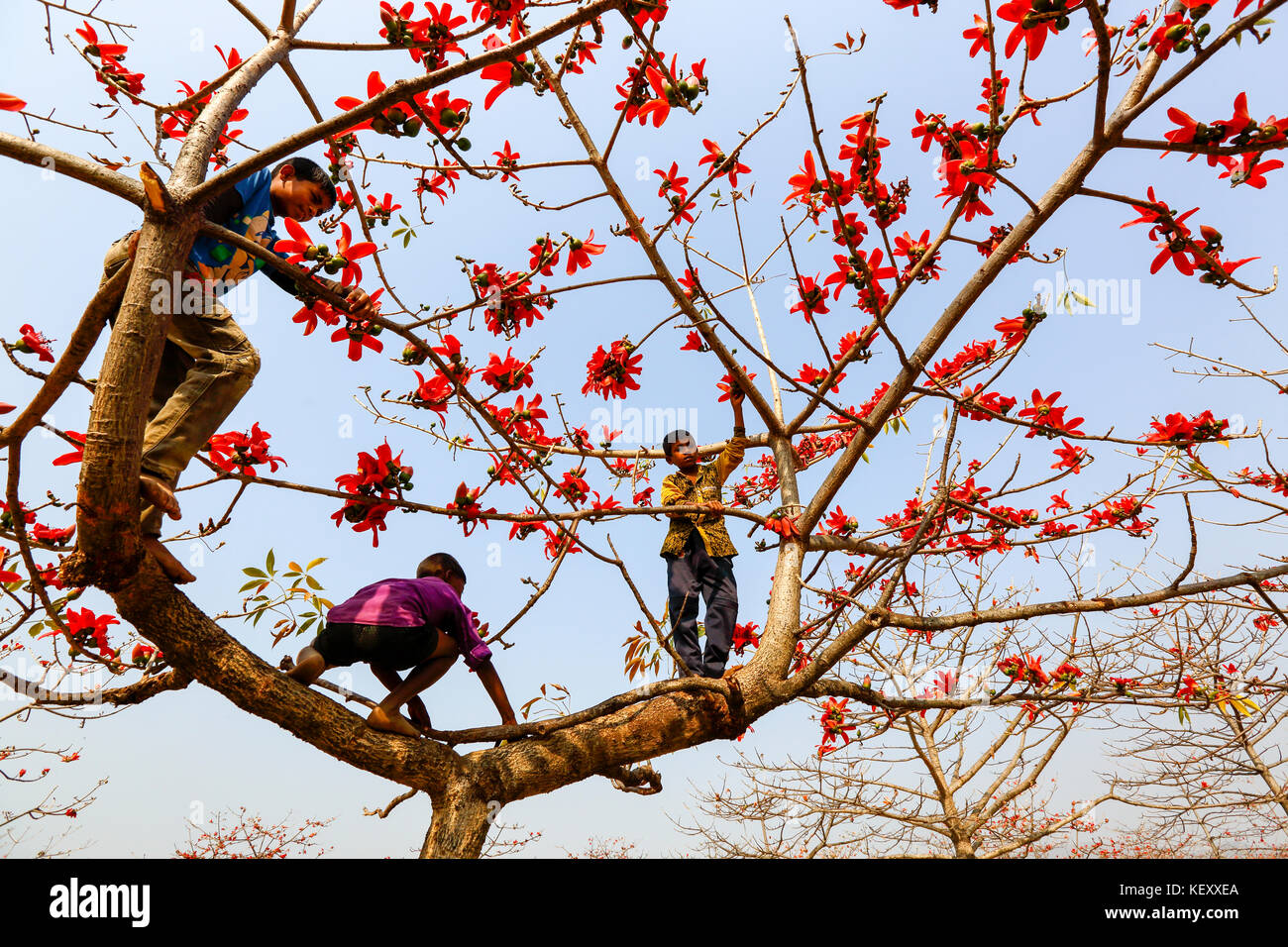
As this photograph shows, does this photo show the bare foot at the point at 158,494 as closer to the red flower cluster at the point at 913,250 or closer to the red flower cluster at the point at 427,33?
the red flower cluster at the point at 427,33

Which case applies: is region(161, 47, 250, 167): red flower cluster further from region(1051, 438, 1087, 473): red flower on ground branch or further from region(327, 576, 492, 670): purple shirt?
region(1051, 438, 1087, 473): red flower on ground branch

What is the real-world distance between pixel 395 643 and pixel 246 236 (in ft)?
4.09

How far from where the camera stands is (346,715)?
1851 mm

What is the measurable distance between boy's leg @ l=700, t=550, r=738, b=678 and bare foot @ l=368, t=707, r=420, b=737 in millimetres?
1354

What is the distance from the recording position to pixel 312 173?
2.09 meters

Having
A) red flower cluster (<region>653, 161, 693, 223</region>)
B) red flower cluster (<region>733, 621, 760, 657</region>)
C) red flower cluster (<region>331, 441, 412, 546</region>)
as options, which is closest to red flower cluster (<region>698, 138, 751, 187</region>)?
red flower cluster (<region>653, 161, 693, 223</region>)

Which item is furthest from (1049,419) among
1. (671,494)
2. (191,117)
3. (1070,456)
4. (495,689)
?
(191,117)

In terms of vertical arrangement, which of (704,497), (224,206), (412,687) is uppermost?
(224,206)

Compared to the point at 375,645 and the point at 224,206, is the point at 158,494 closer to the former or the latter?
the point at 375,645

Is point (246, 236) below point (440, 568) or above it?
above

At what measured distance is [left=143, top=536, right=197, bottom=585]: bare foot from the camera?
1.78 metres

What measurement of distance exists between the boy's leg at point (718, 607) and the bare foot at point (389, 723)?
4.44ft
